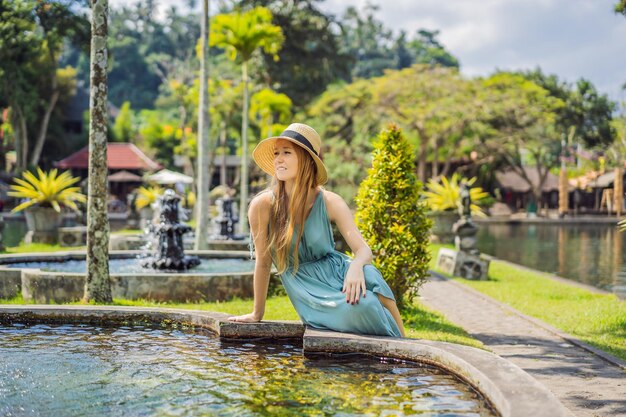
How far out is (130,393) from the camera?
386 cm

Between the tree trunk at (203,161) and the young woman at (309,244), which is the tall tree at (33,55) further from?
the young woman at (309,244)

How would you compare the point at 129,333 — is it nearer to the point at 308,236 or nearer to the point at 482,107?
the point at 308,236

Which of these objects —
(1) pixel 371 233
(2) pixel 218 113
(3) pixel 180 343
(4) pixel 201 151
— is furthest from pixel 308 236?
(2) pixel 218 113

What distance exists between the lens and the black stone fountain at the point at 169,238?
1145 cm

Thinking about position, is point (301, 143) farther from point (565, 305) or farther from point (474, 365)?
point (565, 305)

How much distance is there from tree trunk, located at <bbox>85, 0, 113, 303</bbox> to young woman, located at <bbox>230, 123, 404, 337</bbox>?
383cm

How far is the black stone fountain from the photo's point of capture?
37.6ft

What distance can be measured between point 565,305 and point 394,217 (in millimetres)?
3810

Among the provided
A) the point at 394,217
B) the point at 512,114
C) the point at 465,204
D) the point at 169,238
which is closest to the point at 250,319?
the point at 394,217

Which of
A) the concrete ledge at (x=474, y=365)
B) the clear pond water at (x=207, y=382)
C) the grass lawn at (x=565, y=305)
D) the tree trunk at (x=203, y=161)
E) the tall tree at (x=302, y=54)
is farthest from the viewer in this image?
the tall tree at (x=302, y=54)

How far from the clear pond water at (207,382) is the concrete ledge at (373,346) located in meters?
0.08

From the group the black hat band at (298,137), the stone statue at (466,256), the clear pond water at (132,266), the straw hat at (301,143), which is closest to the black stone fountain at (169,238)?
the clear pond water at (132,266)

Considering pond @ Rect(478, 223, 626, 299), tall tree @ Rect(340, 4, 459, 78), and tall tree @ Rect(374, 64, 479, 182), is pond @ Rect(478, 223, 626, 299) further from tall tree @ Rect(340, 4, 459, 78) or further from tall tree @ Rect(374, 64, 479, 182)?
tall tree @ Rect(340, 4, 459, 78)

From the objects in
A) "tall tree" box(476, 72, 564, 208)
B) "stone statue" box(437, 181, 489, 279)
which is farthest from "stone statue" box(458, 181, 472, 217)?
"tall tree" box(476, 72, 564, 208)
